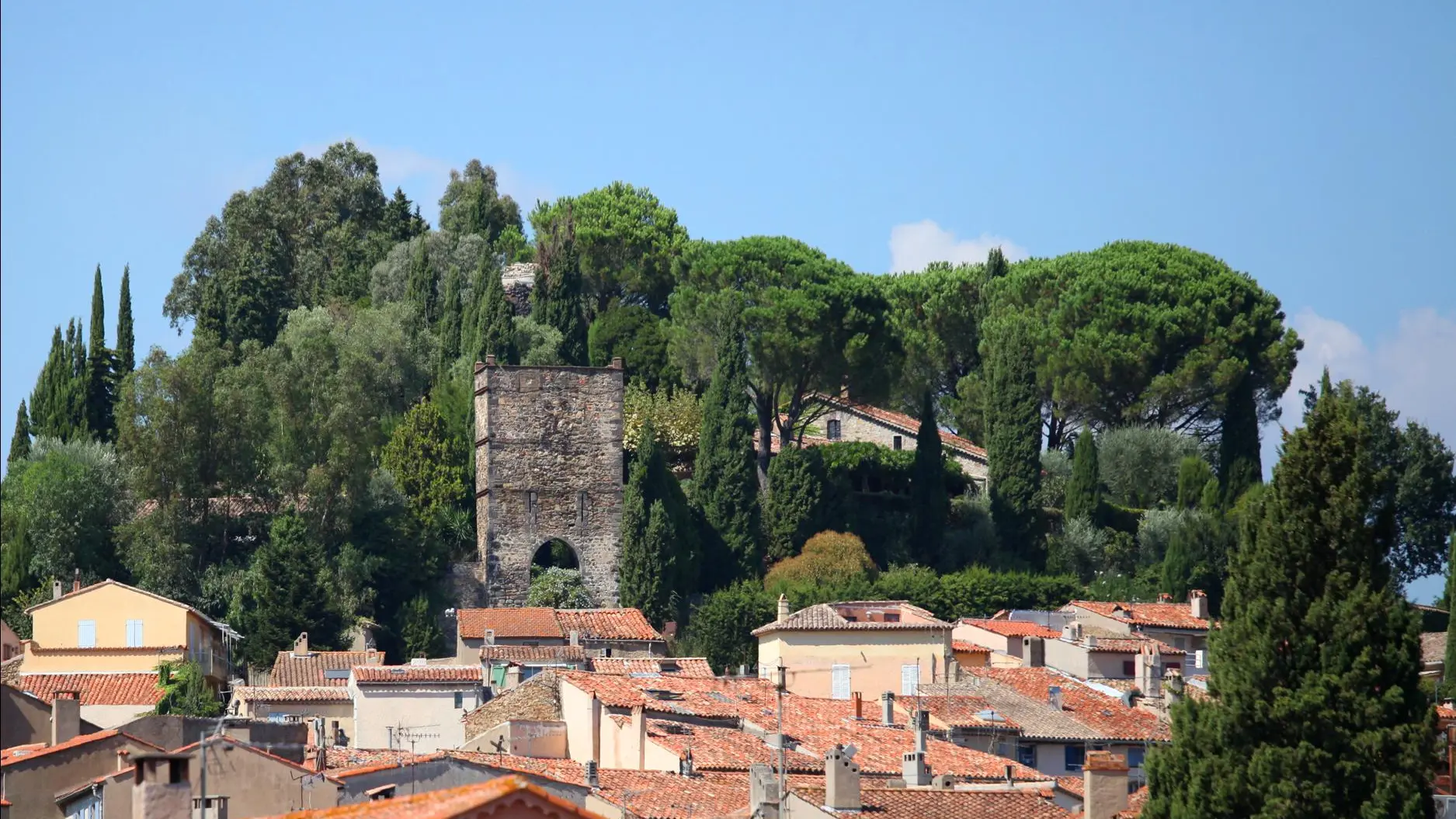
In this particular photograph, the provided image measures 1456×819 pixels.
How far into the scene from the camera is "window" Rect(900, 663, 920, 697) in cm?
5416

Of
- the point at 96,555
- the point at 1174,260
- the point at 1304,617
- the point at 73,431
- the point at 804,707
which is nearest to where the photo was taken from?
the point at 1304,617

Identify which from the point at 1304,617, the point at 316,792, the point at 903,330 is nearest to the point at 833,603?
the point at 903,330

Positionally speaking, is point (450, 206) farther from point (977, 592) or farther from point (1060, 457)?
point (977, 592)

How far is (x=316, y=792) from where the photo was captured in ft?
88.8

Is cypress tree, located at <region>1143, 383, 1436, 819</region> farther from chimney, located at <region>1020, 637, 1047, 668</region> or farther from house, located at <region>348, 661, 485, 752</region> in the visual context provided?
chimney, located at <region>1020, 637, 1047, 668</region>

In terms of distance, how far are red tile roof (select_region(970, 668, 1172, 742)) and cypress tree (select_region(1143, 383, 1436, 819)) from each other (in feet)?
50.0

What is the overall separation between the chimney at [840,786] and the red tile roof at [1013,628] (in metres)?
23.9

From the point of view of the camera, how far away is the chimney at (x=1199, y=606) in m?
63.4

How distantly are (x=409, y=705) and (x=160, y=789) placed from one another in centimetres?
2758

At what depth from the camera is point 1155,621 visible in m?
62.2

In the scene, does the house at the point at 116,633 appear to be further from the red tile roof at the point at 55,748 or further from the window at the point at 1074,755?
the red tile roof at the point at 55,748

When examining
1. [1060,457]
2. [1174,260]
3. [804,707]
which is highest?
[1174,260]

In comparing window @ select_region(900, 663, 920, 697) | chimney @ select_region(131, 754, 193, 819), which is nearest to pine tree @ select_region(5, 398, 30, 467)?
window @ select_region(900, 663, 920, 697)

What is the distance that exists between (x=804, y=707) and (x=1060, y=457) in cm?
3022
